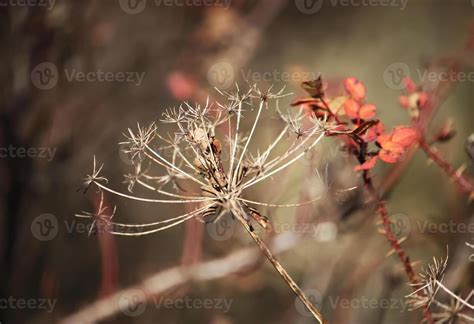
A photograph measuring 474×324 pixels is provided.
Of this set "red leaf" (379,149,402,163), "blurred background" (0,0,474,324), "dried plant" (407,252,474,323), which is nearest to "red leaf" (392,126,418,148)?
"red leaf" (379,149,402,163)

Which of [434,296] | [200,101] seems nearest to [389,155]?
[434,296]

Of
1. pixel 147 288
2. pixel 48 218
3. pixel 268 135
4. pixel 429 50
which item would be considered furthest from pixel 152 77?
pixel 429 50

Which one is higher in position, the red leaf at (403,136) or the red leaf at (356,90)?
the red leaf at (356,90)

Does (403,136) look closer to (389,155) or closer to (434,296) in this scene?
(389,155)

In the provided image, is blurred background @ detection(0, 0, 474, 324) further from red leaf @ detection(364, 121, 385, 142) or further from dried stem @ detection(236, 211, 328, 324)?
dried stem @ detection(236, 211, 328, 324)

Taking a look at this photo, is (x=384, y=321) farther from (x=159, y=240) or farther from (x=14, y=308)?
(x=14, y=308)

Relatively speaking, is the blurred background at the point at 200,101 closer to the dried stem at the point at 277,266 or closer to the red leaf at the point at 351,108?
the red leaf at the point at 351,108

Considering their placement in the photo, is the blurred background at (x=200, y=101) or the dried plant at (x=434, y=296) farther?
the blurred background at (x=200, y=101)

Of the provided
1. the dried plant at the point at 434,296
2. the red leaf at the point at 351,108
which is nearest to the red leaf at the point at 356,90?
the red leaf at the point at 351,108
